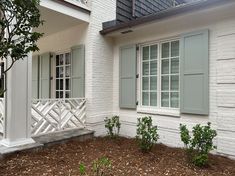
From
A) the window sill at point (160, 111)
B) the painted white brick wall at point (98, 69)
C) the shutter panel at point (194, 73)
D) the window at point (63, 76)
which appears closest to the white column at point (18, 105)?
the painted white brick wall at point (98, 69)

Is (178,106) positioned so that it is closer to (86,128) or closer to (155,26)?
(155,26)

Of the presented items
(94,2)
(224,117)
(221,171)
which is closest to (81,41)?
(94,2)

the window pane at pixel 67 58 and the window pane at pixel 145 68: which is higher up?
the window pane at pixel 67 58

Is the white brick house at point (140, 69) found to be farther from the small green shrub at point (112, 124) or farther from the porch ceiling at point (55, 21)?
the small green shrub at point (112, 124)

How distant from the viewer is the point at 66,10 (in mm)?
5820

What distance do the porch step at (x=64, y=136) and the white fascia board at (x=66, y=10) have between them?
3034 millimetres

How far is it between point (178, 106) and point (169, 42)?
1585 millimetres

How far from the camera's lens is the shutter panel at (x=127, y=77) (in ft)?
20.4

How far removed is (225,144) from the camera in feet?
15.1

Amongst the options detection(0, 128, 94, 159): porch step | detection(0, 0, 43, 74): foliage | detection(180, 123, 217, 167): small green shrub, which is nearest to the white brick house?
detection(0, 128, 94, 159): porch step

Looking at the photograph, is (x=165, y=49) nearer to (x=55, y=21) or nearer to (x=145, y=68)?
(x=145, y=68)

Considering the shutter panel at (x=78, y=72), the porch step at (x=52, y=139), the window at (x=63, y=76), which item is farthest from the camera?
the window at (x=63, y=76)

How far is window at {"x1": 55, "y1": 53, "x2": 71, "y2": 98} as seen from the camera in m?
7.29

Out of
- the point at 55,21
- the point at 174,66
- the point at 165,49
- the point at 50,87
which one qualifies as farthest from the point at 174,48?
the point at 50,87
